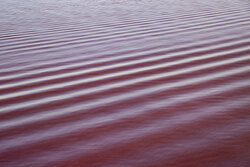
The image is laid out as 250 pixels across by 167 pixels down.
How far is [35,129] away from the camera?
1.04m

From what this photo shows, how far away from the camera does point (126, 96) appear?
1.26 m

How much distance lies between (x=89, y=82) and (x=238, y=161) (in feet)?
2.67

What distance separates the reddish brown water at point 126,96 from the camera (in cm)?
88

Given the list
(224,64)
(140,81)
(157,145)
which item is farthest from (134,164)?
(224,64)

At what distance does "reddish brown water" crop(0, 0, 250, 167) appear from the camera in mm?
880

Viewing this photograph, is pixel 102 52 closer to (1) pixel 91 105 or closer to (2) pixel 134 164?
(1) pixel 91 105

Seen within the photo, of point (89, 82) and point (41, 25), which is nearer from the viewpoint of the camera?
point (89, 82)

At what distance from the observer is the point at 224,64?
1.58 meters

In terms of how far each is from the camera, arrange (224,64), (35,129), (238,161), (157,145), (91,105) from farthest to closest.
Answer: (224,64)
(91,105)
(35,129)
(157,145)
(238,161)

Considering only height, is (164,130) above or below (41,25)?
below

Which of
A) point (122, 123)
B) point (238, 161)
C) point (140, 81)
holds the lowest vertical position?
point (238, 161)

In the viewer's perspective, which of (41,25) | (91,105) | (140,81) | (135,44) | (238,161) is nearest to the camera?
(238,161)

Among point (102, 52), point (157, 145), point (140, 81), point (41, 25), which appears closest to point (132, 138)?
point (157, 145)

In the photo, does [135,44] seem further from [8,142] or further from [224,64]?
[8,142]
